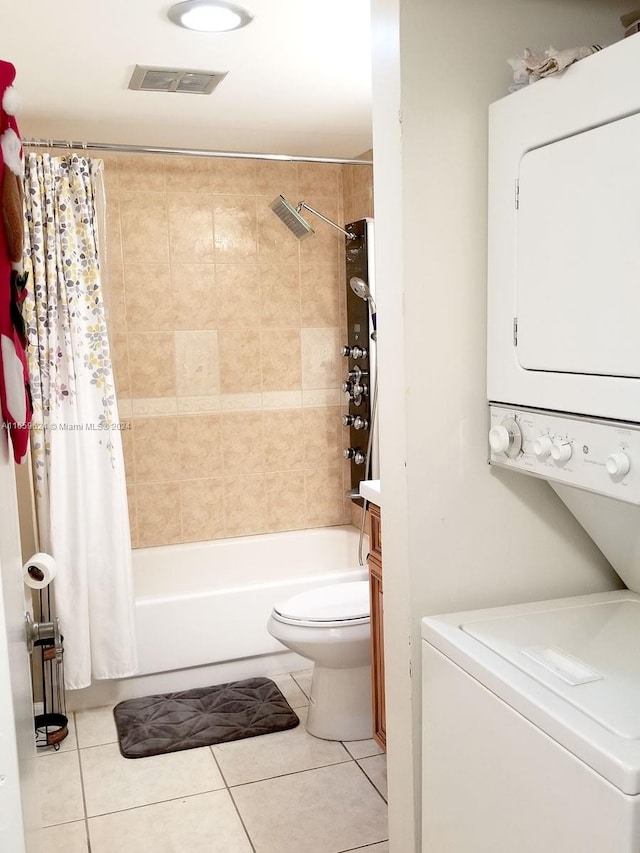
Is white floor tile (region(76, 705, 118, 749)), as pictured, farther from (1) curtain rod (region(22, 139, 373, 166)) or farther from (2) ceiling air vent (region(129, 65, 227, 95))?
(2) ceiling air vent (region(129, 65, 227, 95))

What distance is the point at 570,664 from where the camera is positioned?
58.4 inches

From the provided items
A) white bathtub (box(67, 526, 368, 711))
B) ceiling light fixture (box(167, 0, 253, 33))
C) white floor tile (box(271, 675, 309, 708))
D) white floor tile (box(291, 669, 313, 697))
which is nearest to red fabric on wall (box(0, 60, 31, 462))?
ceiling light fixture (box(167, 0, 253, 33))

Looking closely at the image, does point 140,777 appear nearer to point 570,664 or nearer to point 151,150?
point 570,664

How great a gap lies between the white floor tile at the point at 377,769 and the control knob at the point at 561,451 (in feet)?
5.11

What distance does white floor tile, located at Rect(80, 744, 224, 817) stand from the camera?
8.73 ft

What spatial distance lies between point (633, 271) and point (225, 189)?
2.99 m

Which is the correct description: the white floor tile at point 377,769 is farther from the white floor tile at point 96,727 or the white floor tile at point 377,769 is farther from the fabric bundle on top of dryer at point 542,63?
the fabric bundle on top of dryer at point 542,63

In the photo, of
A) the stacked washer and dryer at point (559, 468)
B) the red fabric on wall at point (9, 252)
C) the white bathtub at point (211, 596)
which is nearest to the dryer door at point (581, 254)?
the stacked washer and dryer at point (559, 468)

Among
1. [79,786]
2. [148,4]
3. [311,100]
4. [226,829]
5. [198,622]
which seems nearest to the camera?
[148,4]

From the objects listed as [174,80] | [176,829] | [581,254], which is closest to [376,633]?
[176,829]

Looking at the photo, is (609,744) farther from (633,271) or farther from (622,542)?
(633,271)

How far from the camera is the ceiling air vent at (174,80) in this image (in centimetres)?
280

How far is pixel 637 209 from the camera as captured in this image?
133cm

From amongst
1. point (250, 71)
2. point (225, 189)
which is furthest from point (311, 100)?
point (225, 189)
